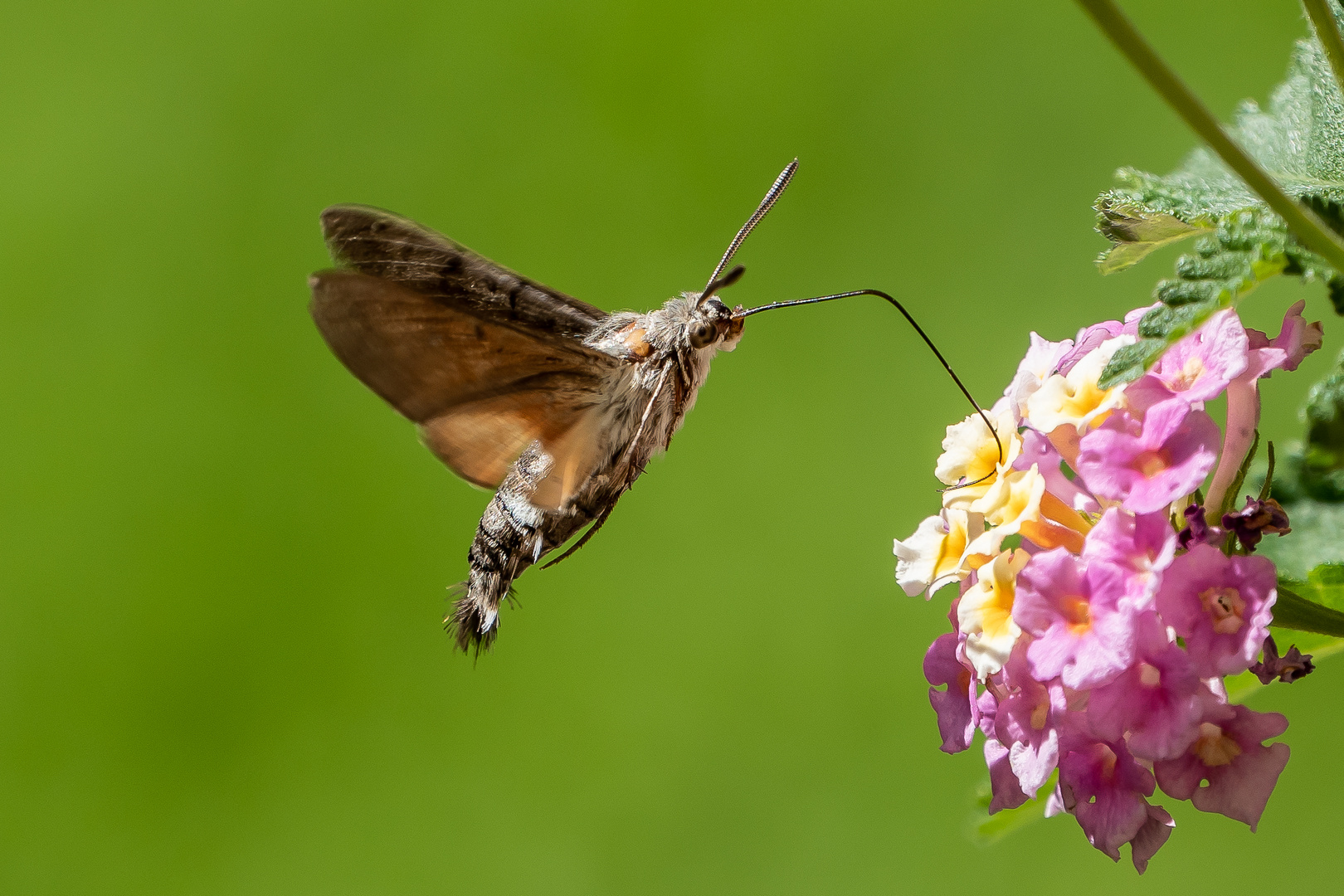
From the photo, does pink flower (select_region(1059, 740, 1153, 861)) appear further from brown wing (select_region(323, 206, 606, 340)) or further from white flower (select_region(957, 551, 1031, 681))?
brown wing (select_region(323, 206, 606, 340))

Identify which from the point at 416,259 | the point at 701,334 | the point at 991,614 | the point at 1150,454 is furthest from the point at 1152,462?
the point at 416,259

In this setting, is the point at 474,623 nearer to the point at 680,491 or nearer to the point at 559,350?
the point at 559,350

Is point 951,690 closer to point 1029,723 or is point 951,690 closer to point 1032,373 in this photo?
point 1029,723

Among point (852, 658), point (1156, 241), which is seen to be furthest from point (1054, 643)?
point (852, 658)

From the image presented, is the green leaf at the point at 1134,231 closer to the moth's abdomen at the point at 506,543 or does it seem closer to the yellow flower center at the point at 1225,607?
the yellow flower center at the point at 1225,607

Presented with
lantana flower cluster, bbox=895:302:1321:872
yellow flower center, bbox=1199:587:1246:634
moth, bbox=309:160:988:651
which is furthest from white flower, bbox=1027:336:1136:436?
moth, bbox=309:160:988:651
